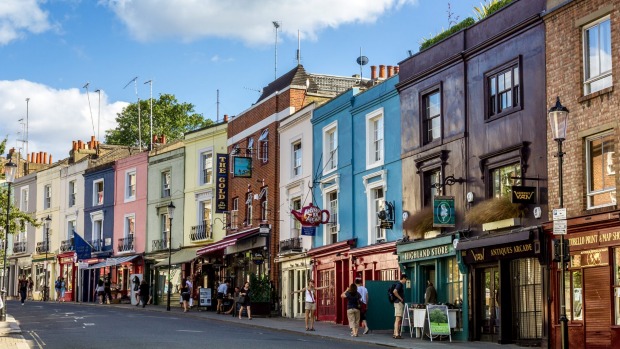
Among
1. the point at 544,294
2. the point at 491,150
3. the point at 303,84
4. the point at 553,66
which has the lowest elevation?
the point at 544,294

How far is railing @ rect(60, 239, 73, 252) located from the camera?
65.7 metres

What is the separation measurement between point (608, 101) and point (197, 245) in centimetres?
3217

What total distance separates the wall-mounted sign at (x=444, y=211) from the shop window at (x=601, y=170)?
584cm

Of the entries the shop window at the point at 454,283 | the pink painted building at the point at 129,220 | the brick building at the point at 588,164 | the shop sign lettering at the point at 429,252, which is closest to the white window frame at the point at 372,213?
the shop sign lettering at the point at 429,252

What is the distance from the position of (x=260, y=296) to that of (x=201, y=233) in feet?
37.2

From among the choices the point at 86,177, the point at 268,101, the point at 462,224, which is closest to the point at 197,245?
the point at 268,101

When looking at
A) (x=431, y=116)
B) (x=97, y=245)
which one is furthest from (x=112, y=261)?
(x=431, y=116)

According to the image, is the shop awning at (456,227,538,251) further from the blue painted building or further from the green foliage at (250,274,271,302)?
the green foliage at (250,274,271,302)

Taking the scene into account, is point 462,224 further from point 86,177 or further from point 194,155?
point 86,177

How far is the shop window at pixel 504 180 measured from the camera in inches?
1049

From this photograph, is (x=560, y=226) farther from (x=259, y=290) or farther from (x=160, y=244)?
(x=160, y=244)

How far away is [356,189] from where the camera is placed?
36.9m

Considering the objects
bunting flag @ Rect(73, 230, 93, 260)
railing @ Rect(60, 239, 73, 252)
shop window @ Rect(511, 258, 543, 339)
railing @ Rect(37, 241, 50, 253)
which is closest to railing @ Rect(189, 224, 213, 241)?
bunting flag @ Rect(73, 230, 93, 260)

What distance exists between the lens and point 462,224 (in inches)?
1146
